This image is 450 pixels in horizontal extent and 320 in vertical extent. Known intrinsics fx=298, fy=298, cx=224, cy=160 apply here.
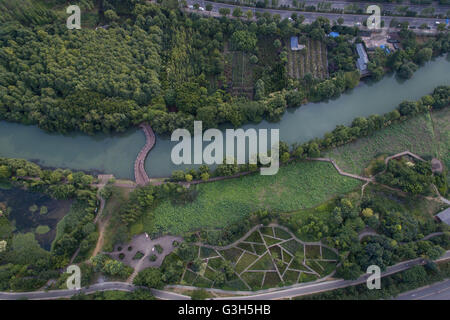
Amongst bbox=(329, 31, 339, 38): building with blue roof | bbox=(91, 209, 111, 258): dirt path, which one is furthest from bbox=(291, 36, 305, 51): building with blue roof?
bbox=(91, 209, 111, 258): dirt path

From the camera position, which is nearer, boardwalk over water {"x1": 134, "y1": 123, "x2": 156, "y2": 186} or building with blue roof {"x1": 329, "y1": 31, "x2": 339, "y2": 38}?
boardwalk over water {"x1": 134, "y1": 123, "x2": 156, "y2": 186}

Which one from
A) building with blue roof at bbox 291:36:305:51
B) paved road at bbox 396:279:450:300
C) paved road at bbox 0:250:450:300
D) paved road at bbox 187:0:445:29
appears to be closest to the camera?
paved road at bbox 0:250:450:300

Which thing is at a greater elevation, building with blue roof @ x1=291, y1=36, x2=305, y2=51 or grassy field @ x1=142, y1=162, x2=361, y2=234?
building with blue roof @ x1=291, y1=36, x2=305, y2=51

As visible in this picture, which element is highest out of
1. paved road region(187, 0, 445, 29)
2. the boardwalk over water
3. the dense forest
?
paved road region(187, 0, 445, 29)

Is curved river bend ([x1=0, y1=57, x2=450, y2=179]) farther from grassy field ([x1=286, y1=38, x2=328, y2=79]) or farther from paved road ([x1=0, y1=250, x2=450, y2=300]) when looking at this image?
paved road ([x1=0, y1=250, x2=450, y2=300])

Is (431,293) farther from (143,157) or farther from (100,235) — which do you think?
(100,235)

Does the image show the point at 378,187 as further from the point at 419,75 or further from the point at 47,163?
the point at 47,163
